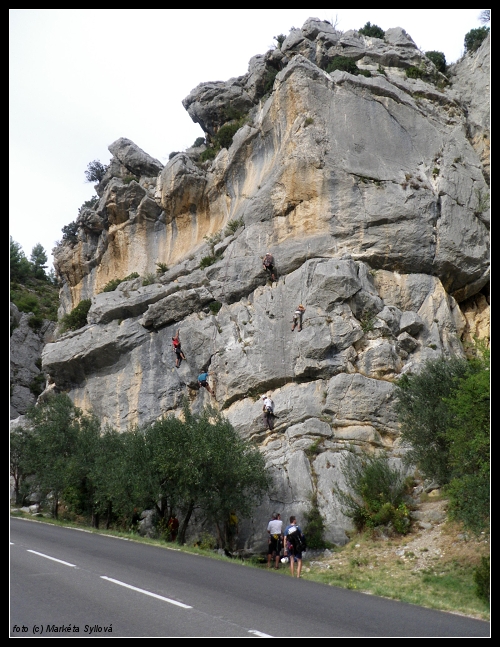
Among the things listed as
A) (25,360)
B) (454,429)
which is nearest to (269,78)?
(25,360)

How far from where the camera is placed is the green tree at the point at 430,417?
22562 mm

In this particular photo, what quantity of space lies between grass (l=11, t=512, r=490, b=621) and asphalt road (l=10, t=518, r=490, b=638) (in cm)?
141

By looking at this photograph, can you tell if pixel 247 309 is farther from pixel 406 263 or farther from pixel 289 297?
pixel 406 263

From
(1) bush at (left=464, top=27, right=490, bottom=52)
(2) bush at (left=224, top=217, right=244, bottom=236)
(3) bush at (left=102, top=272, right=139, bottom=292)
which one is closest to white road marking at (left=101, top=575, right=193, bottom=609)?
(2) bush at (left=224, top=217, right=244, bottom=236)

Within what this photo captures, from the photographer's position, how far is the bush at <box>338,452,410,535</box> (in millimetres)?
22703

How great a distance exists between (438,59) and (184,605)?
46161 millimetres

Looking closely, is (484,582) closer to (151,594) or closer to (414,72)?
(151,594)

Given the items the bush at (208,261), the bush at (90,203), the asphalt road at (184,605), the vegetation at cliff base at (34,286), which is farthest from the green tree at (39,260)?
the asphalt road at (184,605)

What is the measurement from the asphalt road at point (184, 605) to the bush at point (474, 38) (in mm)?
44872

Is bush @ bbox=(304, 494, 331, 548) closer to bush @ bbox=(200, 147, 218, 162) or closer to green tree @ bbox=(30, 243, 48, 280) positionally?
bush @ bbox=(200, 147, 218, 162)

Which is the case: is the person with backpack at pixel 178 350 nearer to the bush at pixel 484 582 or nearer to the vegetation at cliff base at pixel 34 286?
the bush at pixel 484 582

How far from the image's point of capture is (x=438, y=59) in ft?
152
